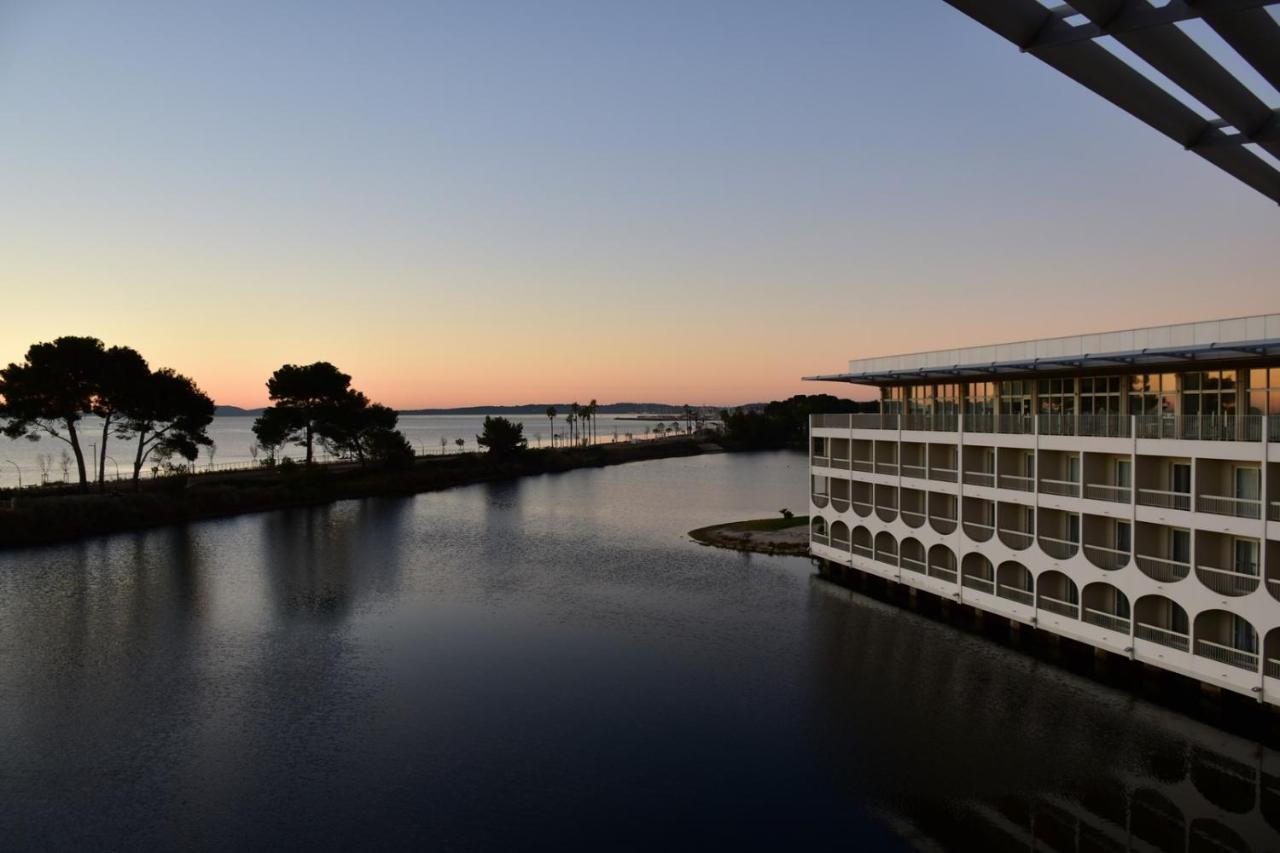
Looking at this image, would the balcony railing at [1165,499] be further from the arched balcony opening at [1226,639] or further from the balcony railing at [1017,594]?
the balcony railing at [1017,594]

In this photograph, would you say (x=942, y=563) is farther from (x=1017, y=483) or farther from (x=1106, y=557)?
(x=1106, y=557)

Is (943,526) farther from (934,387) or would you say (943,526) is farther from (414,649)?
(414,649)

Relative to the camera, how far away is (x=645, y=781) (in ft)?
72.1

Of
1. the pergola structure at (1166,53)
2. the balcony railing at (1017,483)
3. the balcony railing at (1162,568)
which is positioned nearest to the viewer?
the pergola structure at (1166,53)

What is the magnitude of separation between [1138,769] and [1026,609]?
10.4 m

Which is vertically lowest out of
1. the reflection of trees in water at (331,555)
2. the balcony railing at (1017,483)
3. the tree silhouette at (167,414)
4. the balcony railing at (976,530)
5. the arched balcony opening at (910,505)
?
the reflection of trees in water at (331,555)

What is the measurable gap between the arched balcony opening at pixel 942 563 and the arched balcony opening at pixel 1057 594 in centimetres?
495

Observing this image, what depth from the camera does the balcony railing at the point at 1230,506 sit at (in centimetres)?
2362

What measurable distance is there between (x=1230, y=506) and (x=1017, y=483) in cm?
889

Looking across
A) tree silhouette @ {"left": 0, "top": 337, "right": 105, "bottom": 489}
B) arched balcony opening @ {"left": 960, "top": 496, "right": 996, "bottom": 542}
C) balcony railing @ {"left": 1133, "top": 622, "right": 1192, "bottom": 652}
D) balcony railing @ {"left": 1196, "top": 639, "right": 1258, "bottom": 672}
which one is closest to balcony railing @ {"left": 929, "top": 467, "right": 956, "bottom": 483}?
arched balcony opening @ {"left": 960, "top": 496, "right": 996, "bottom": 542}

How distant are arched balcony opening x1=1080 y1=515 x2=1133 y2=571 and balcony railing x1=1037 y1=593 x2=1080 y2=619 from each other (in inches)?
83.9

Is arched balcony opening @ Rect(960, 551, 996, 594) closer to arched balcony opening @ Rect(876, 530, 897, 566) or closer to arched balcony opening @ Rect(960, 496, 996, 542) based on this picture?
arched balcony opening @ Rect(960, 496, 996, 542)

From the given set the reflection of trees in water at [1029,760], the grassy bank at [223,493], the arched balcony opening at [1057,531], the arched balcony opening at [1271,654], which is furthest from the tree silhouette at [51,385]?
the arched balcony opening at [1271,654]

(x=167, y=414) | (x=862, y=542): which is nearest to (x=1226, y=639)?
(x=862, y=542)
